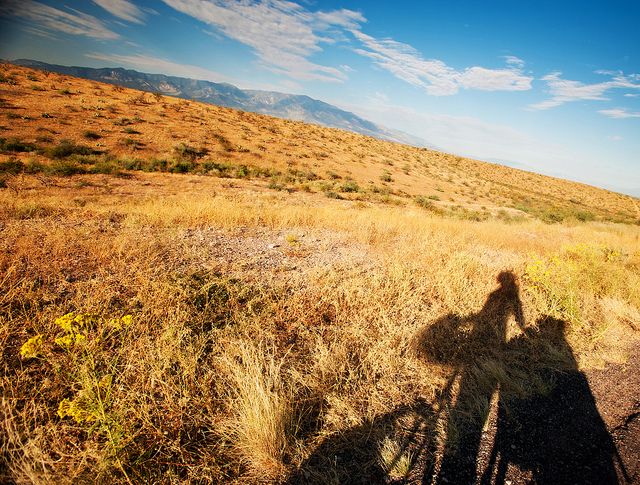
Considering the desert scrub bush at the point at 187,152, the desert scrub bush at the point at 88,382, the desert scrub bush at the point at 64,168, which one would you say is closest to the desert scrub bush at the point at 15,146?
the desert scrub bush at the point at 64,168

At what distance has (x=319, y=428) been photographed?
108 inches

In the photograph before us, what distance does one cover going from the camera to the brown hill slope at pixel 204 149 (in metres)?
16.0

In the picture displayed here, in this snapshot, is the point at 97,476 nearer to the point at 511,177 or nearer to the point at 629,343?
the point at 629,343

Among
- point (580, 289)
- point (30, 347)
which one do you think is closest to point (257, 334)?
point (30, 347)

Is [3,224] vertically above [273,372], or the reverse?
[273,372]

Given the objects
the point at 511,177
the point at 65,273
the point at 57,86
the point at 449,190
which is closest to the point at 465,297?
the point at 65,273

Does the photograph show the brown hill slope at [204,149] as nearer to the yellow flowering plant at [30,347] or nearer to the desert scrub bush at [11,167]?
the desert scrub bush at [11,167]

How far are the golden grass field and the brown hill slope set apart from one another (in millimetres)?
7221

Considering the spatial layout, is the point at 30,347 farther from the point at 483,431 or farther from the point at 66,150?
the point at 66,150

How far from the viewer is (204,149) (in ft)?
66.1

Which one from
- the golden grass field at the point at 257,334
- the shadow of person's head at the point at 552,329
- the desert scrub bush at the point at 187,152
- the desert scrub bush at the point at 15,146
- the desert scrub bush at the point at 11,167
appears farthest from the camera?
the desert scrub bush at the point at 187,152

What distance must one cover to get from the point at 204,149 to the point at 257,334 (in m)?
19.5

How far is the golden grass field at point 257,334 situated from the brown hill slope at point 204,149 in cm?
722

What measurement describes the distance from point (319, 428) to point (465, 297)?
11.1 ft
